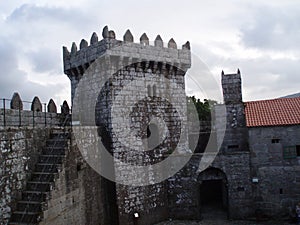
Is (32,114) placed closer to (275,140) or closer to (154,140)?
(154,140)

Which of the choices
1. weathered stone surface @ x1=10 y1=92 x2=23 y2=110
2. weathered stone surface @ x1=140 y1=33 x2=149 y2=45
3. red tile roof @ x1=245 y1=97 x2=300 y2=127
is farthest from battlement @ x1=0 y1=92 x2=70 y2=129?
red tile roof @ x1=245 y1=97 x2=300 y2=127

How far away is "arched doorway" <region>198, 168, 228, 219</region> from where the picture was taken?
51.5 feet

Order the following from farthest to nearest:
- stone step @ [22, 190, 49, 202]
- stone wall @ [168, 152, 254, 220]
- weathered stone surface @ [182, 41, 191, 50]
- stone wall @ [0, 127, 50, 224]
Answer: weathered stone surface @ [182, 41, 191, 50] < stone wall @ [168, 152, 254, 220] < stone step @ [22, 190, 49, 202] < stone wall @ [0, 127, 50, 224]

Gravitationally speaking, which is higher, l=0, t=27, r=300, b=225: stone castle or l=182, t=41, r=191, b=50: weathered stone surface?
l=182, t=41, r=191, b=50: weathered stone surface

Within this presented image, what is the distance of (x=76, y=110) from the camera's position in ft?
51.8

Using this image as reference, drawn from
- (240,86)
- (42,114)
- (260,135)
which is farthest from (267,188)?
(42,114)

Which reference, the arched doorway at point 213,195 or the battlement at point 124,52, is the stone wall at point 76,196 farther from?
the arched doorway at point 213,195

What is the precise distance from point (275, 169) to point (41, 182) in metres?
10.4

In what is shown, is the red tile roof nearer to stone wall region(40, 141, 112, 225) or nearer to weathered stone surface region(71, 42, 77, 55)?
stone wall region(40, 141, 112, 225)

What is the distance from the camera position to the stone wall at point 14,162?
9.11 m

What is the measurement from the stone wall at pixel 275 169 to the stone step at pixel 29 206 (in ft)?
32.3

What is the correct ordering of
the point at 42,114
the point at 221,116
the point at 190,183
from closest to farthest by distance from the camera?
the point at 42,114
the point at 190,183
the point at 221,116

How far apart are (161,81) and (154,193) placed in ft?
17.1

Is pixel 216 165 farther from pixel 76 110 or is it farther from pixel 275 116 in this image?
pixel 76 110
